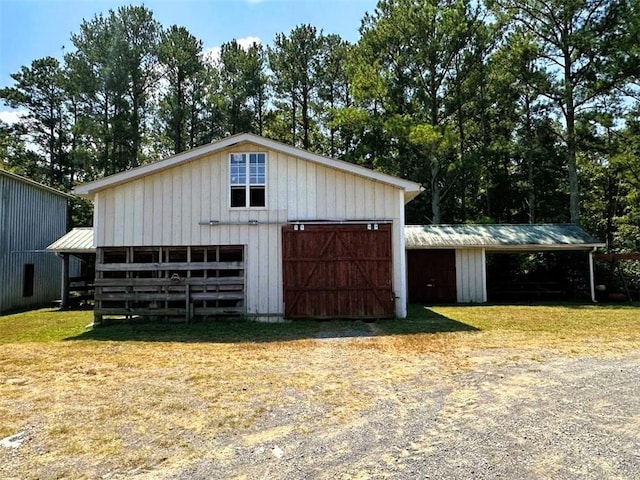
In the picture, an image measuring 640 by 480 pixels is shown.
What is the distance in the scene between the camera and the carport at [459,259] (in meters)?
17.5

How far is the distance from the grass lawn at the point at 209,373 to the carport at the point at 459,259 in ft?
17.0

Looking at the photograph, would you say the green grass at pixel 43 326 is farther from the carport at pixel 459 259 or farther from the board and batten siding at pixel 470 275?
the board and batten siding at pixel 470 275

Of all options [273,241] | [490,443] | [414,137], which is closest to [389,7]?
[414,137]

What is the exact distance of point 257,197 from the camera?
39.4 feet

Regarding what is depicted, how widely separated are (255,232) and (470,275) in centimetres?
934

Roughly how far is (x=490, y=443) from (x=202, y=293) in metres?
9.06

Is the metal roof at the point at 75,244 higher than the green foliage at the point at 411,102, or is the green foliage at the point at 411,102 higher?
the green foliage at the point at 411,102

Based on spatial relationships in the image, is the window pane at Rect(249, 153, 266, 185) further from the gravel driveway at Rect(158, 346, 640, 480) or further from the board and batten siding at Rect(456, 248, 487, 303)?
the board and batten siding at Rect(456, 248, 487, 303)

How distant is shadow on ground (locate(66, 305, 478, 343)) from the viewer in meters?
9.66

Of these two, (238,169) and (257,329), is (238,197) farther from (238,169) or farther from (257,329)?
(257,329)

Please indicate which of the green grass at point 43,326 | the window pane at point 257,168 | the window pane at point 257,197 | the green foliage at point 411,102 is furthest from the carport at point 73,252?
the green foliage at point 411,102

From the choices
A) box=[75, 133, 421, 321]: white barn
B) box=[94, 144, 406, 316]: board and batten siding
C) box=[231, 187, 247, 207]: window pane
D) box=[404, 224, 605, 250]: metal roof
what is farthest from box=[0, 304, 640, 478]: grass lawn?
box=[404, 224, 605, 250]: metal roof

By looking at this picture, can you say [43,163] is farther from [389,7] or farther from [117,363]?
[117,363]

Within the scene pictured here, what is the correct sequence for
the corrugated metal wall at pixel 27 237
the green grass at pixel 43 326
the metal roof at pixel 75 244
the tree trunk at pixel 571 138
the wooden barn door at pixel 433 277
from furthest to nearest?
the tree trunk at pixel 571 138 → the wooden barn door at pixel 433 277 → the corrugated metal wall at pixel 27 237 → the metal roof at pixel 75 244 → the green grass at pixel 43 326
